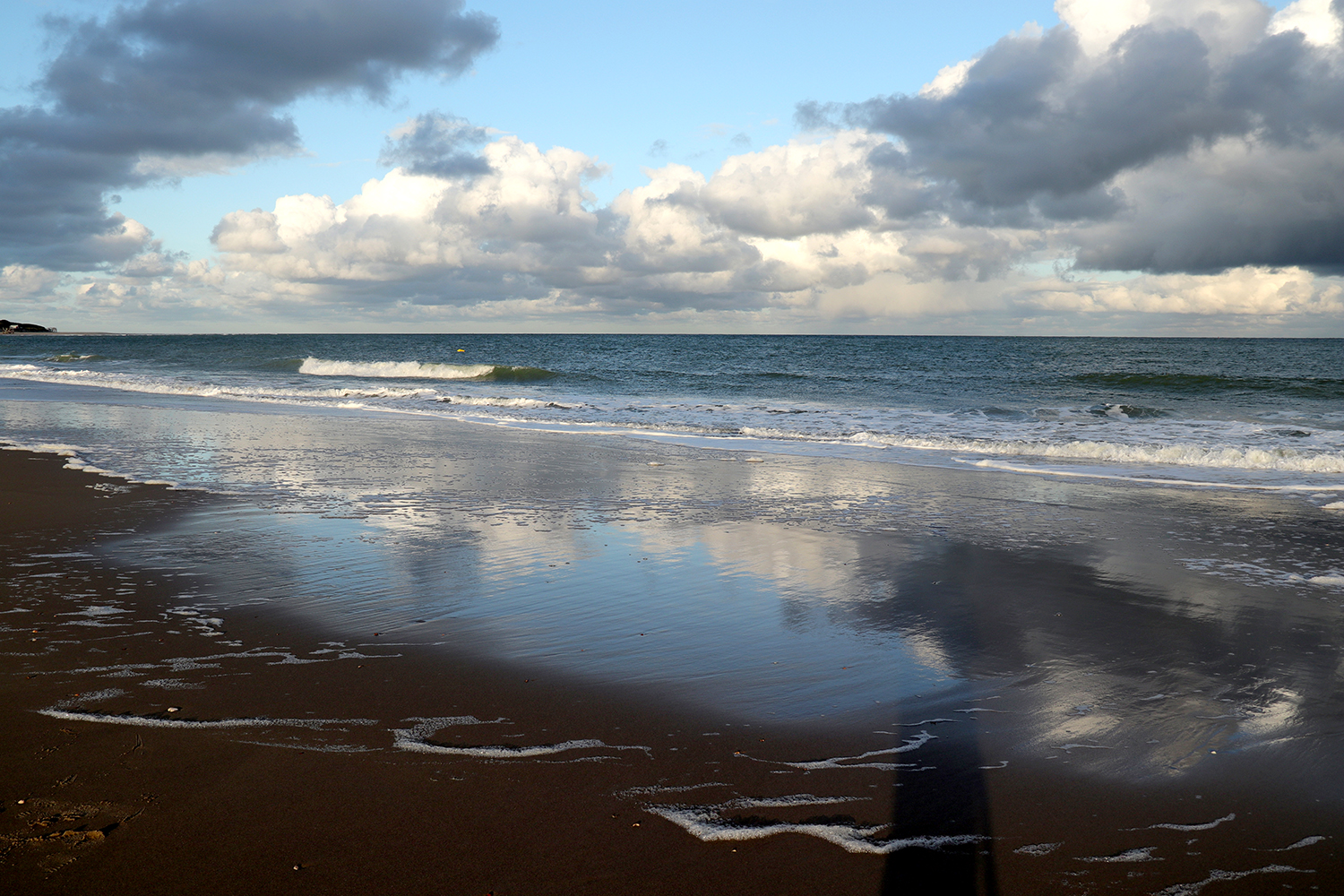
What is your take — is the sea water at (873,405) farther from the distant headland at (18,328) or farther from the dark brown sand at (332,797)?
the distant headland at (18,328)

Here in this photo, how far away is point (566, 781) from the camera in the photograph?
9.61 ft

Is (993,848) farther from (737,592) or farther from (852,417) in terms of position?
(852,417)

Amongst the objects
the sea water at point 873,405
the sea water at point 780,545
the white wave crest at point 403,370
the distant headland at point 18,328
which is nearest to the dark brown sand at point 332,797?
the sea water at point 780,545

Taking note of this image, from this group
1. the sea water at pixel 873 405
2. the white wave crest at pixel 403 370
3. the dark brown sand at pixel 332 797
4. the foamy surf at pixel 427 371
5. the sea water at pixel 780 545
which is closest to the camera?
the dark brown sand at pixel 332 797

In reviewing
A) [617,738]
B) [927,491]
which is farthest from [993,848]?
[927,491]

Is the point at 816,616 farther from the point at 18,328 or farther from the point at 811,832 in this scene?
the point at 18,328

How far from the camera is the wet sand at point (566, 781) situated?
2.46 m

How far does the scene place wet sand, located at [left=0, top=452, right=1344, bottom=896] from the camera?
246 cm

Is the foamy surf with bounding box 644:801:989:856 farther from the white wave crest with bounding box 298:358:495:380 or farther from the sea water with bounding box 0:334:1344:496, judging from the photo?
the white wave crest with bounding box 298:358:495:380

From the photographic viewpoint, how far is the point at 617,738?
3283mm

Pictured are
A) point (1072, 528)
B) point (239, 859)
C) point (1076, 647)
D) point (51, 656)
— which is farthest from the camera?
point (1072, 528)

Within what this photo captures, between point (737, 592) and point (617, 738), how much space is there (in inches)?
86.3

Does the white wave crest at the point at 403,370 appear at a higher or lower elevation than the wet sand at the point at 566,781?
higher

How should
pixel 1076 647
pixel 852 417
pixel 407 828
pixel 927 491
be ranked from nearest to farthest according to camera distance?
pixel 407 828
pixel 1076 647
pixel 927 491
pixel 852 417
